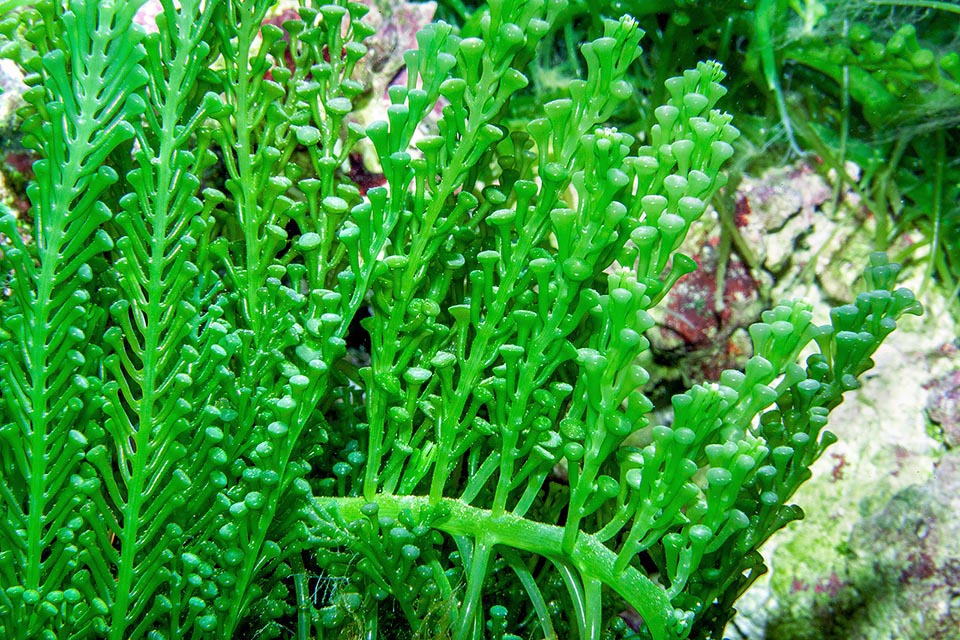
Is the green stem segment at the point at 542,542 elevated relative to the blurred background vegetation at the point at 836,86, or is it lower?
lower

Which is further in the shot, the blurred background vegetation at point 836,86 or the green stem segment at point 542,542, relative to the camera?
the blurred background vegetation at point 836,86

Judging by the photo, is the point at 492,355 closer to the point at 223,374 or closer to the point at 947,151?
the point at 223,374

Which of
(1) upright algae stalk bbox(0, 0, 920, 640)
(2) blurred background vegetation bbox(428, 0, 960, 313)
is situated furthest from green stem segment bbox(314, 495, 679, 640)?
(2) blurred background vegetation bbox(428, 0, 960, 313)

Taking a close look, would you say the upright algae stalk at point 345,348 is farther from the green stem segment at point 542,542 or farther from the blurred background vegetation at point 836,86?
the blurred background vegetation at point 836,86

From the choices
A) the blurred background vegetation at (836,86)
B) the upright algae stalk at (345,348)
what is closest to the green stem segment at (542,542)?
the upright algae stalk at (345,348)

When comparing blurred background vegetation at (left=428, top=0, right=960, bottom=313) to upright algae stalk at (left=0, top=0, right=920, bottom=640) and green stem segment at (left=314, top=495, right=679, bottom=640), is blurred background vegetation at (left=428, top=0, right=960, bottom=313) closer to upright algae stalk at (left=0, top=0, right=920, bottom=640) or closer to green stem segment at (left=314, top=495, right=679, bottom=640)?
upright algae stalk at (left=0, top=0, right=920, bottom=640)

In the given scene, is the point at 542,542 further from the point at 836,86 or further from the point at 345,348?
the point at 836,86

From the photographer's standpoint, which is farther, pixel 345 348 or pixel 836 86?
pixel 836 86

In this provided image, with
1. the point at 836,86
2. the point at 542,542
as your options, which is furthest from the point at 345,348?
the point at 836,86

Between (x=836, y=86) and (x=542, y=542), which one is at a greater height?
(x=836, y=86)

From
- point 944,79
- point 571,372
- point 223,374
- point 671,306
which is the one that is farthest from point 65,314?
point 944,79

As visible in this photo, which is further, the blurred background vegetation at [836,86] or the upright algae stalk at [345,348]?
the blurred background vegetation at [836,86]
